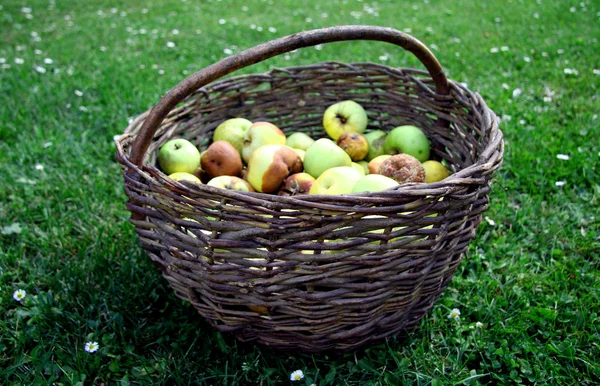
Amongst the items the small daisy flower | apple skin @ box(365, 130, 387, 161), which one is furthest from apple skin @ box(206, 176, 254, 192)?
the small daisy flower

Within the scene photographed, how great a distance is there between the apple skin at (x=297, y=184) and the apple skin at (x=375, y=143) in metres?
0.44

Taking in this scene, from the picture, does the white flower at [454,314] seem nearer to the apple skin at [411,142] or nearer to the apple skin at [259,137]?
the apple skin at [411,142]

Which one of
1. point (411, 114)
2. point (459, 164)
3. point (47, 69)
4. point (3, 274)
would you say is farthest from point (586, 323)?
point (47, 69)

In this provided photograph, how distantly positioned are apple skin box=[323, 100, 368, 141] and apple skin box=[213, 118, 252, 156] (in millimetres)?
371

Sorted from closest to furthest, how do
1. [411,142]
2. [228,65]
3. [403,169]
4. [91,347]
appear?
[228,65], [91,347], [403,169], [411,142]

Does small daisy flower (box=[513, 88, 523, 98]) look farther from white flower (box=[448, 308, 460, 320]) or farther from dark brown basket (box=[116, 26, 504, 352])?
white flower (box=[448, 308, 460, 320])

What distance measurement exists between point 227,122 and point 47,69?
2.75 meters

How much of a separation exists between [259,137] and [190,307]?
2.35 ft

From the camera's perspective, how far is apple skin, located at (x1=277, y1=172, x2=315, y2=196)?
170 cm

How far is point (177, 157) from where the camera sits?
182cm

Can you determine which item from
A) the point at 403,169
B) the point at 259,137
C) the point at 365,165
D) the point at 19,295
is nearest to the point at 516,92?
the point at 365,165

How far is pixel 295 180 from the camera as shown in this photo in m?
1.73

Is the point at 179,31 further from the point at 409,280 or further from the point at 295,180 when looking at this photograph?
the point at 409,280

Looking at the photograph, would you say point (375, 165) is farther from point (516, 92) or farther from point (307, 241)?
point (516, 92)
